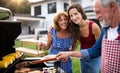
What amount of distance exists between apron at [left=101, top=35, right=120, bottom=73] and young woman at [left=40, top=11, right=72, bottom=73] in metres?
1.50

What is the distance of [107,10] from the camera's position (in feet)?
7.36

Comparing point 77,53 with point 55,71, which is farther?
point 77,53

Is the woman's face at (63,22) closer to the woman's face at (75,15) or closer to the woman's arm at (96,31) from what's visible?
the woman's face at (75,15)

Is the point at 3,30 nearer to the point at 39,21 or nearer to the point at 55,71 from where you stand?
the point at 55,71

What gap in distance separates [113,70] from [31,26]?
31.4 m

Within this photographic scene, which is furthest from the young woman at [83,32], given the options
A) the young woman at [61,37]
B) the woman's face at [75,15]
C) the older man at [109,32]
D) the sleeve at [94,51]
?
the older man at [109,32]

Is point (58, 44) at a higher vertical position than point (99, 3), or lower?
lower

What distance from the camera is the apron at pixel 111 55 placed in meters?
2.32

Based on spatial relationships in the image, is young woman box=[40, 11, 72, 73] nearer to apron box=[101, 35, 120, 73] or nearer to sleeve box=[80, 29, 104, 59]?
sleeve box=[80, 29, 104, 59]

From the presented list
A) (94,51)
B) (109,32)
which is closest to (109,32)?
(109,32)

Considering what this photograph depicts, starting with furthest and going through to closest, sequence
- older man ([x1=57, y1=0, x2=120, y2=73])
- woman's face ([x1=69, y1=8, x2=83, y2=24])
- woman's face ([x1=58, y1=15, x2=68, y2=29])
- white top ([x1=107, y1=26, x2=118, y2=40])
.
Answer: woman's face ([x1=58, y1=15, x2=68, y2=29]) < woman's face ([x1=69, y1=8, x2=83, y2=24]) < white top ([x1=107, y1=26, x2=118, y2=40]) < older man ([x1=57, y1=0, x2=120, y2=73])

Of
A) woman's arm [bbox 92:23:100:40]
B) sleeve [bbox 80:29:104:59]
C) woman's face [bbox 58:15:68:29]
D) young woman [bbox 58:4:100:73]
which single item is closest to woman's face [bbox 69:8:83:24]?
young woman [bbox 58:4:100:73]

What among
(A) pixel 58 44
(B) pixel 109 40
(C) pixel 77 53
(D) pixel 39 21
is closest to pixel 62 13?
(A) pixel 58 44

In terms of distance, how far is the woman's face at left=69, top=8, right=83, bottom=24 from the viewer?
3789mm
